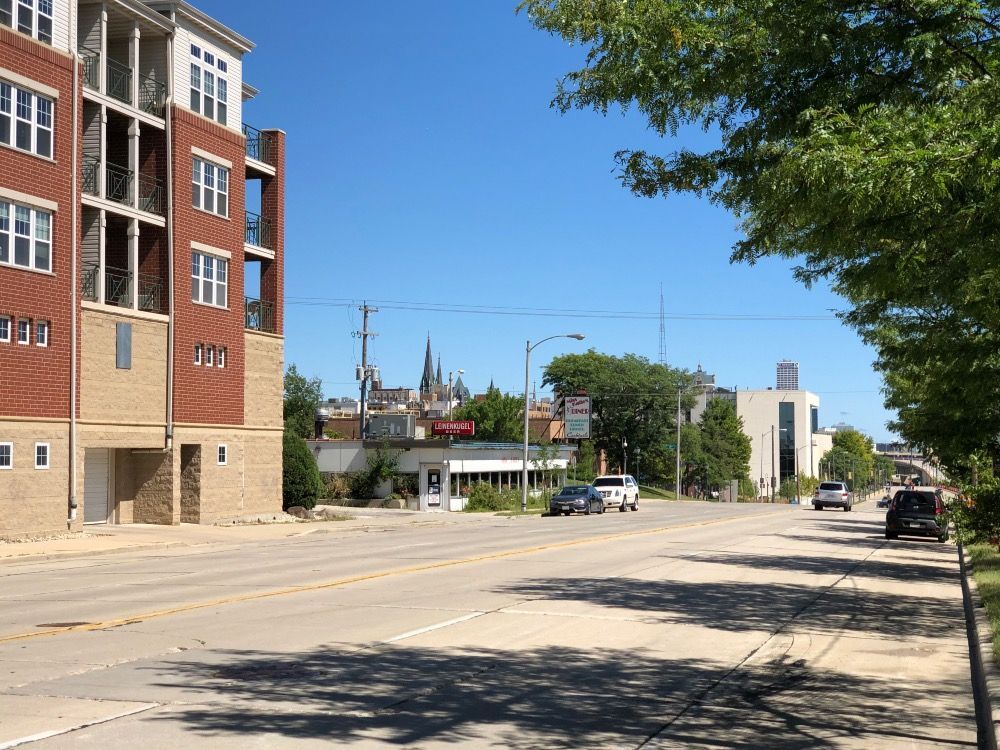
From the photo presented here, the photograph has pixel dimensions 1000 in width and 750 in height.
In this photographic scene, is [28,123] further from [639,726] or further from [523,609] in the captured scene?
[639,726]

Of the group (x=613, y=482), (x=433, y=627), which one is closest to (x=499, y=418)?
(x=613, y=482)

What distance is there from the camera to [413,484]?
5566 centimetres

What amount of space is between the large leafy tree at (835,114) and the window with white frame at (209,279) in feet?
91.6

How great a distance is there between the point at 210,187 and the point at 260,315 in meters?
5.54

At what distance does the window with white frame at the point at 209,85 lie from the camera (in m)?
35.7

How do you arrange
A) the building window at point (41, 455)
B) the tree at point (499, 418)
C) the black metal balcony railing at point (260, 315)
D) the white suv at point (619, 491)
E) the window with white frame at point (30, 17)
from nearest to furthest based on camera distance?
the window with white frame at point (30, 17) → the building window at point (41, 455) → the black metal balcony railing at point (260, 315) → the white suv at point (619, 491) → the tree at point (499, 418)

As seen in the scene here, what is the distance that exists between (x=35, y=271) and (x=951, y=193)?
86.0 ft

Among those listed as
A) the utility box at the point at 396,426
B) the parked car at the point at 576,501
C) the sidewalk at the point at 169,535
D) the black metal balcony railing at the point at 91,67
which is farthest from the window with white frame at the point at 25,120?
the utility box at the point at 396,426

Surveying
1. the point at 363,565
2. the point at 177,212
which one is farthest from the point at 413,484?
the point at 363,565

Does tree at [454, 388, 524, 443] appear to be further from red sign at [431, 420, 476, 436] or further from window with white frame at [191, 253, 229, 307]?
window with white frame at [191, 253, 229, 307]

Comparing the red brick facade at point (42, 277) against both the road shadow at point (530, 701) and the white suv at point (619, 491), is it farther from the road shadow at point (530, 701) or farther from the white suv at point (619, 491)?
the white suv at point (619, 491)

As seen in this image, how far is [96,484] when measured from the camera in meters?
33.4

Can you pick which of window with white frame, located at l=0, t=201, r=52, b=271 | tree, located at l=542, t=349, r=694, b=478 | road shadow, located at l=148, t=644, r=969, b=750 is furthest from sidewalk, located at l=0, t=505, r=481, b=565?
tree, located at l=542, t=349, r=694, b=478

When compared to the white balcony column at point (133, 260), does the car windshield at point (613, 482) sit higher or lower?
lower
